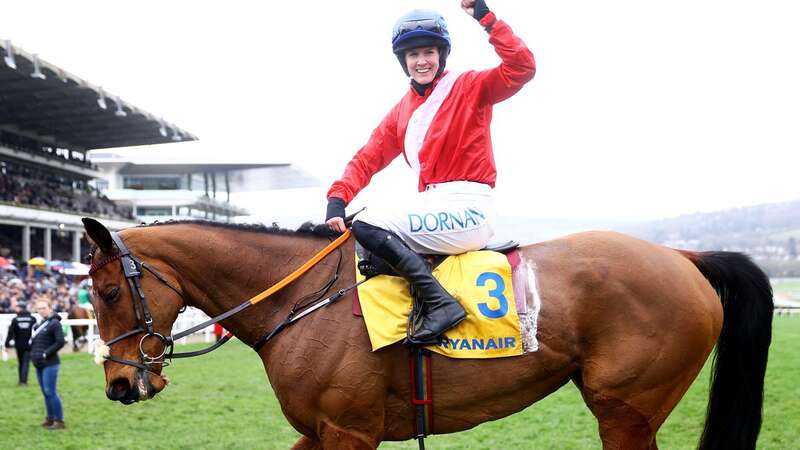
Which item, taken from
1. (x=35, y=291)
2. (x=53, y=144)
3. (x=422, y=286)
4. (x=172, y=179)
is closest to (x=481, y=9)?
(x=422, y=286)

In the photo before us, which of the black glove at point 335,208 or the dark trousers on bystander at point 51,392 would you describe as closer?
the black glove at point 335,208

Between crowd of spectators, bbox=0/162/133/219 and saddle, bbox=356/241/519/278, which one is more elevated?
crowd of spectators, bbox=0/162/133/219

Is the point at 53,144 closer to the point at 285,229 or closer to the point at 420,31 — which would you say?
the point at 285,229

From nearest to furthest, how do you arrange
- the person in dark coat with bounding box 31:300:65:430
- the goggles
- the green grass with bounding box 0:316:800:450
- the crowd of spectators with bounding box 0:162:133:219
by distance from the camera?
the goggles, the green grass with bounding box 0:316:800:450, the person in dark coat with bounding box 31:300:65:430, the crowd of spectators with bounding box 0:162:133:219

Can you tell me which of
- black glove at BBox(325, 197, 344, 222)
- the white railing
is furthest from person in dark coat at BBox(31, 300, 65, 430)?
black glove at BBox(325, 197, 344, 222)

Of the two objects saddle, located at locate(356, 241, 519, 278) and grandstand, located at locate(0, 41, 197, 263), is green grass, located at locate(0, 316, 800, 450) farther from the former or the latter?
grandstand, located at locate(0, 41, 197, 263)

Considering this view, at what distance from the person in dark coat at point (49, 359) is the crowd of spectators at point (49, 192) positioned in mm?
27178

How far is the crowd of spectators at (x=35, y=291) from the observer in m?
18.9

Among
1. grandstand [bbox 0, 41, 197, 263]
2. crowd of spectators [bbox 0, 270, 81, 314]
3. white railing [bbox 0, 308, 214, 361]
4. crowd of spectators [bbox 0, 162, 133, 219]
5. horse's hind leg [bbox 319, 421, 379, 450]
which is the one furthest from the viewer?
crowd of spectators [bbox 0, 162, 133, 219]

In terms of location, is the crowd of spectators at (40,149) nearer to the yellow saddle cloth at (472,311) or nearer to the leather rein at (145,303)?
the leather rein at (145,303)

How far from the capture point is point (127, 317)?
11.0ft

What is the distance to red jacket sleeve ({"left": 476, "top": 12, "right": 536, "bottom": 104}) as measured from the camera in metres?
3.34

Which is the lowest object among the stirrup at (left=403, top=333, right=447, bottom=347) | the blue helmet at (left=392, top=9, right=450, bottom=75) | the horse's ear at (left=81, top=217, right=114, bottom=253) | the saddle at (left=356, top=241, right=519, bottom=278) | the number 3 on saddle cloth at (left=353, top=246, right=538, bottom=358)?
the stirrup at (left=403, top=333, right=447, bottom=347)

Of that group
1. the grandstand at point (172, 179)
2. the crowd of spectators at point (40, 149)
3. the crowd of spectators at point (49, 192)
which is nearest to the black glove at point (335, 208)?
the crowd of spectators at point (49, 192)
